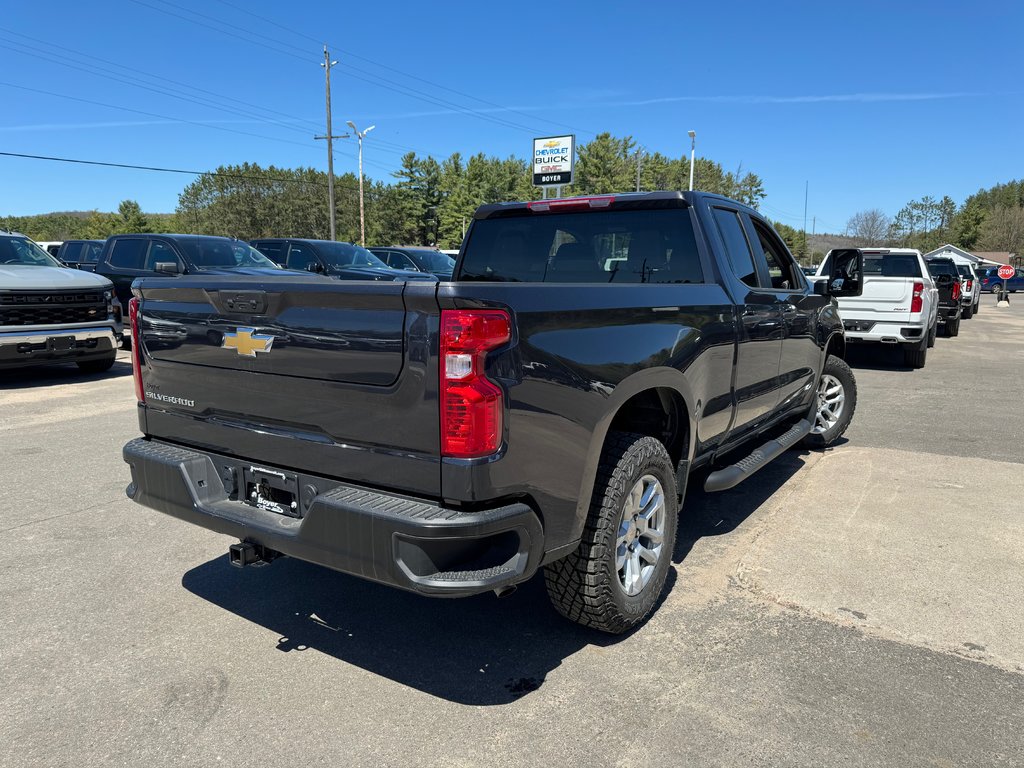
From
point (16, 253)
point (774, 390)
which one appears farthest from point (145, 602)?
point (16, 253)

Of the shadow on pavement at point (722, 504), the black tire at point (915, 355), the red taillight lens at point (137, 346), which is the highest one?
the red taillight lens at point (137, 346)

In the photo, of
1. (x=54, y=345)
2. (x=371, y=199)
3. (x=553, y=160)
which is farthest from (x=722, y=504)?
(x=371, y=199)

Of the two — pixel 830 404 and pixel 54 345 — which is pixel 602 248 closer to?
pixel 830 404

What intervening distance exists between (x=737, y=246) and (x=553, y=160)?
2950 cm

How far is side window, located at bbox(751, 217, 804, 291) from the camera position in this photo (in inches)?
199

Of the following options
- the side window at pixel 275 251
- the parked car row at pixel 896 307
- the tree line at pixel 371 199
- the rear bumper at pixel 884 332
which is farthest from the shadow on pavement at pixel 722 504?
the tree line at pixel 371 199

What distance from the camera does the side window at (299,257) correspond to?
15234 mm

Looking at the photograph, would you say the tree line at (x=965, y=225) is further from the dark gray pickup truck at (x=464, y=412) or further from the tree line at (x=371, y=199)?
the dark gray pickup truck at (x=464, y=412)

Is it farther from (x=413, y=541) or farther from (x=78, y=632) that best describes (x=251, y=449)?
(x=78, y=632)

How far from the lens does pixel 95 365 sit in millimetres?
10789

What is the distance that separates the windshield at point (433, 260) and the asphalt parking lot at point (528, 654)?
617 inches

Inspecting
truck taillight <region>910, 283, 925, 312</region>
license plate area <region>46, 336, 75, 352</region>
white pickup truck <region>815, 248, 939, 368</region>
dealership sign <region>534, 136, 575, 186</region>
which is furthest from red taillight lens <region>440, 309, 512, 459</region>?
dealership sign <region>534, 136, 575, 186</region>

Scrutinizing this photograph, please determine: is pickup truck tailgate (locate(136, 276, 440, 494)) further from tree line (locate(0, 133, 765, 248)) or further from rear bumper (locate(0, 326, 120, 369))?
tree line (locate(0, 133, 765, 248))

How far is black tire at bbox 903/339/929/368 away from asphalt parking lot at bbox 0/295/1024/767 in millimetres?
7696
